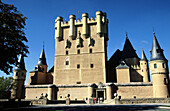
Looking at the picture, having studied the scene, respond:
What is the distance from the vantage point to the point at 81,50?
37.9 meters

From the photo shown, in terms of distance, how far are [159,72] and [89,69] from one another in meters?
13.7

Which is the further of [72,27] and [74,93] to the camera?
[72,27]

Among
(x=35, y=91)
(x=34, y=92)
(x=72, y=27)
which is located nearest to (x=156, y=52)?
(x=72, y=27)

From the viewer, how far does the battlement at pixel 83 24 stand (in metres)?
38.4

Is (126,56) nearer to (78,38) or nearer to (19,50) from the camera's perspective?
(78,38)

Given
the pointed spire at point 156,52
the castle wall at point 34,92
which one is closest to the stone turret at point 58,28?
the castle wall at point 34,92

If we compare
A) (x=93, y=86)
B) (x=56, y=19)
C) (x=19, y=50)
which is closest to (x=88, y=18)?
(x=56, y=19)

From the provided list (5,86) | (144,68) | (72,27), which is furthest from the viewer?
(5,86)

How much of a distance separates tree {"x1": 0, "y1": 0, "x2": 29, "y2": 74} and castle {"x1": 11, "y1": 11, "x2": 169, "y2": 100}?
50.0 ft

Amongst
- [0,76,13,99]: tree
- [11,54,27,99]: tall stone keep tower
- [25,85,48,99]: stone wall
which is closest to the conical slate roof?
[11,54,27,99]: tall stone keep tower

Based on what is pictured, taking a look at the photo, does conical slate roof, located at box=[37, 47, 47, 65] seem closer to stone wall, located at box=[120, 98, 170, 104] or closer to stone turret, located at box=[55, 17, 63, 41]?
stone turret, located at box=[55, 17, 63, 41]

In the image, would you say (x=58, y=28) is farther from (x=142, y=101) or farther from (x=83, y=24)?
(x=142, y=101)

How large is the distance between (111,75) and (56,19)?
18888 millimetres

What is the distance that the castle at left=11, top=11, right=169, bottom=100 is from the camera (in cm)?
3106
